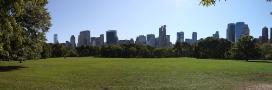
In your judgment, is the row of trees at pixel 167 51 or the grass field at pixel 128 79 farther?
the row of trees at pixel 167 51

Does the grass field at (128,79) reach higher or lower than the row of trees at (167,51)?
lower

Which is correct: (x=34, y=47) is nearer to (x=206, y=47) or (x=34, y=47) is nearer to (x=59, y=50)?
(x=59, y=50)

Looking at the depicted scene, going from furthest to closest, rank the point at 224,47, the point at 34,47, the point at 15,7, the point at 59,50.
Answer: the point at 224,47, the point at 59,50, the point at 34,47, the point at 15,7

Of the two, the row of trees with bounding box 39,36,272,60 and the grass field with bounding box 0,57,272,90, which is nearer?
the grass field with bounding box 0,57,272,90

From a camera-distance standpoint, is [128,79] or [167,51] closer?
[128,79]

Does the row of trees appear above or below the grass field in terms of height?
above

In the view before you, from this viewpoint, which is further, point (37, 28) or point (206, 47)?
point (206, 47)

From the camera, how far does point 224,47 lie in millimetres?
160125

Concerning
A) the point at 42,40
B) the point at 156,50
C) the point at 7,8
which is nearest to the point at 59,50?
the point at 156,50

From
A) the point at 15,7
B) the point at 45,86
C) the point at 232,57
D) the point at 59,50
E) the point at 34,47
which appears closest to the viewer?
the point at 15,7

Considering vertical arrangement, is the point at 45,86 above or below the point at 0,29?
below

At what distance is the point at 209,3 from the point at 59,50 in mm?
140144

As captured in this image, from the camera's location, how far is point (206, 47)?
16625 cm

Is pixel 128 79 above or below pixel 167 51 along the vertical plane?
below
